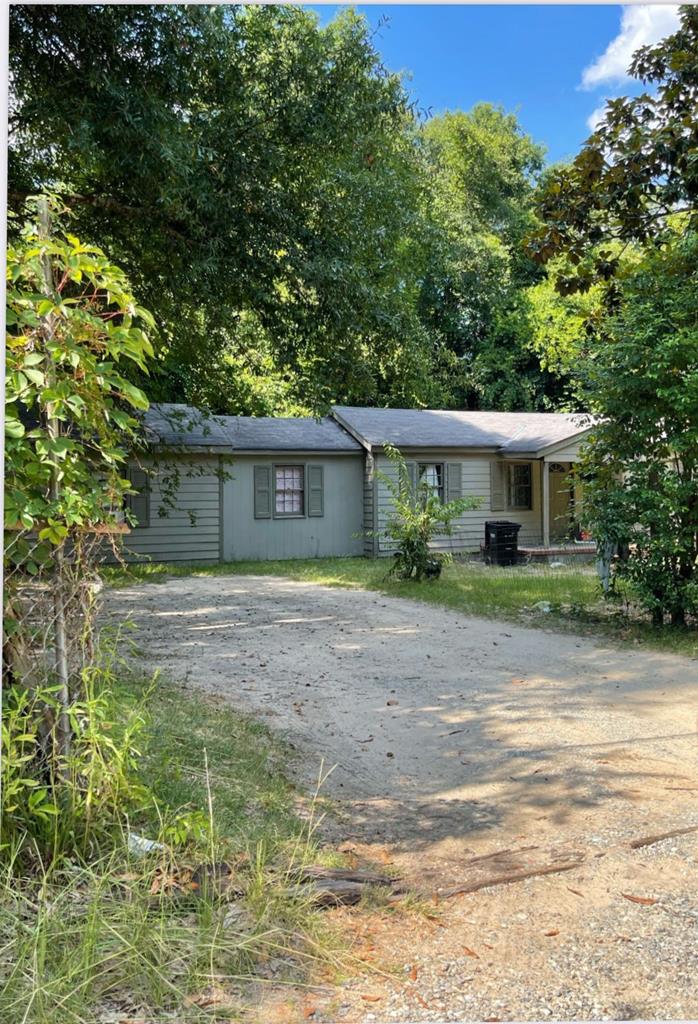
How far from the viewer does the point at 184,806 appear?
9.28 feet

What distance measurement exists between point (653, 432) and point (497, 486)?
8.94m

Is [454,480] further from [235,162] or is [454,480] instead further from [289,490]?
[235,162]

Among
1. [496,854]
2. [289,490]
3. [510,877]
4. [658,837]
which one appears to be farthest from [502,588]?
[510,877]

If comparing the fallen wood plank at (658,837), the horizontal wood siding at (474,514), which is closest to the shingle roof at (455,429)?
the horizontal wood siding at (474,514)

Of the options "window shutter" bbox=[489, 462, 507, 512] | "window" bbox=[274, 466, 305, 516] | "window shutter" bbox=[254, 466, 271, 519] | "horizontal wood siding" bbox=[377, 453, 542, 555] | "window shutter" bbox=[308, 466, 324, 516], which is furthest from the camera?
"window shutter" bbox=[489, 462, 507, 512]

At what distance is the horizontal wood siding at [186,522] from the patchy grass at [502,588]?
0.37 m

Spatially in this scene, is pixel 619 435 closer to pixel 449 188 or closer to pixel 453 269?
pixel 449 188

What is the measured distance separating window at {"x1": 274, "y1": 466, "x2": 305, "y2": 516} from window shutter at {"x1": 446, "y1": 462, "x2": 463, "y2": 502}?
291 cm

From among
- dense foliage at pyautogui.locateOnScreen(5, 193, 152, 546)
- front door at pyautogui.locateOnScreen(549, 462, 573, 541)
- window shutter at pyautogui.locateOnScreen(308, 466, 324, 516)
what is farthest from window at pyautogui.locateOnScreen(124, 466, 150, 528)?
dense foliage at pyautogui.locateOnScreen(5, 193, 152, 546)

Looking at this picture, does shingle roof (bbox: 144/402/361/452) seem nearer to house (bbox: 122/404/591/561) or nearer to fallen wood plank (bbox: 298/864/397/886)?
house (bbox: 122/404/591/561)

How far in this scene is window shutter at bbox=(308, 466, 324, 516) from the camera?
1434 centimetres

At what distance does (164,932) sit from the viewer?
76.8 inches

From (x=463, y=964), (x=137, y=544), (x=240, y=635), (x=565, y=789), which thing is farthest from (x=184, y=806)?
(x=137, y=544)

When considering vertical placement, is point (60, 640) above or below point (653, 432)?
below
